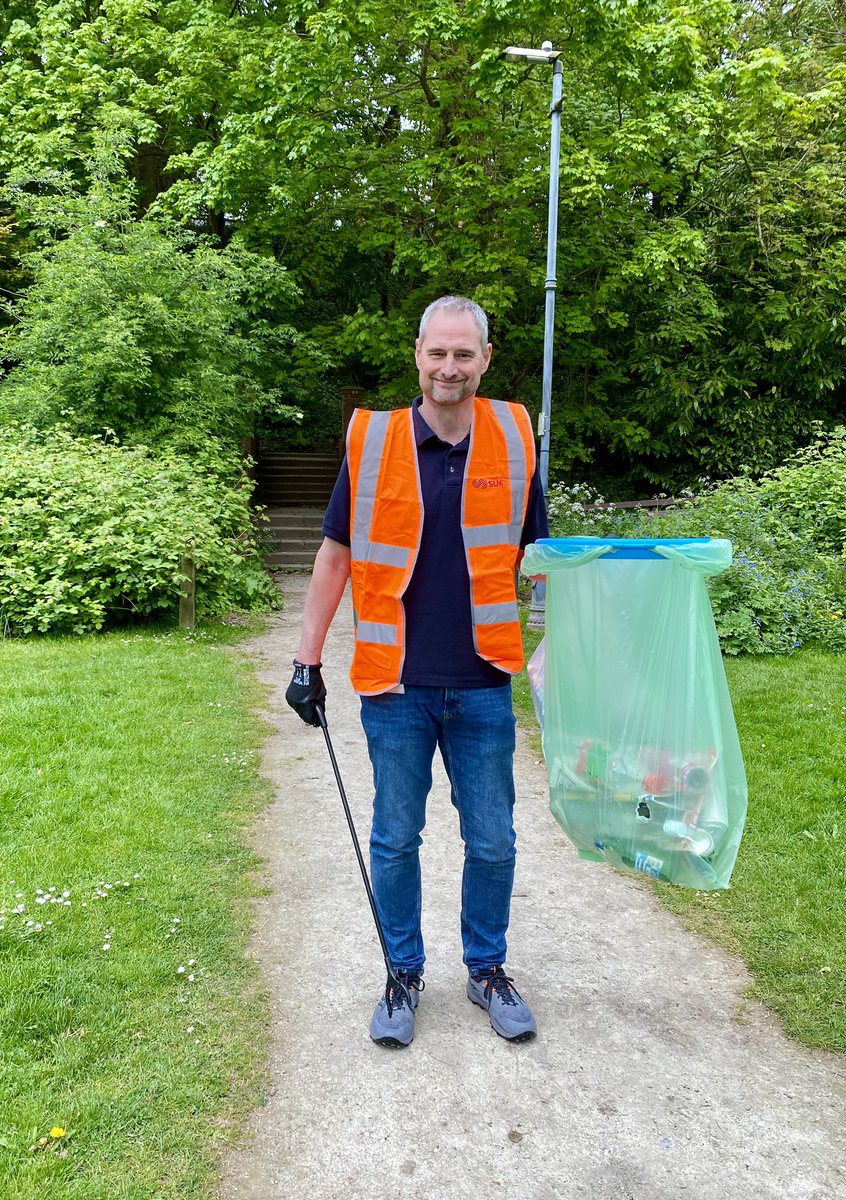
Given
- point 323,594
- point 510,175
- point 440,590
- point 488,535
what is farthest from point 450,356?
point 510,175

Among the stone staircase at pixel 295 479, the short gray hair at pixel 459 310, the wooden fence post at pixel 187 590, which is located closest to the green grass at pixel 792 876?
the short gray hair at pixel 459 310

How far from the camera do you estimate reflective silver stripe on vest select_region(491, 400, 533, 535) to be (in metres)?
2.36

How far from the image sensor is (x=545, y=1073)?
2359 mm

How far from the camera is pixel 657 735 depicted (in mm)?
2281

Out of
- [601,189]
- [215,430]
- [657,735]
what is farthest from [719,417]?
[657,735]

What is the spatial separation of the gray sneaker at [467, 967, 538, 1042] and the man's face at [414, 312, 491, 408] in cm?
166

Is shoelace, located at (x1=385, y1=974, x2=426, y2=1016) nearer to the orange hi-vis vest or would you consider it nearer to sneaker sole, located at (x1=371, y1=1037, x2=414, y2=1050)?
sneaker sole, located at (x1=371, y1=1037, x2=414, y2=1050)

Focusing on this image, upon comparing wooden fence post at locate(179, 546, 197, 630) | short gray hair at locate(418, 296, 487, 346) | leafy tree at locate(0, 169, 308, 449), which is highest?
leafy tree at locate(0, 169, 308, 449)

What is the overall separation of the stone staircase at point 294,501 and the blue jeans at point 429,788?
9527 mm

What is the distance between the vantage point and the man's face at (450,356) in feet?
7.30

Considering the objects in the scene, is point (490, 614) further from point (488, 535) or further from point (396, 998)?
point (396, 998)

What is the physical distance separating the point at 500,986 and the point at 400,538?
53.0 inches

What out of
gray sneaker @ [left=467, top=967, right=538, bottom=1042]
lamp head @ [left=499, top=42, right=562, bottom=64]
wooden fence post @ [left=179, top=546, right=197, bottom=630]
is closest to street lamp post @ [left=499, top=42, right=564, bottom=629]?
lamp head @ [left=499, top=42, right=562, bottom=64]

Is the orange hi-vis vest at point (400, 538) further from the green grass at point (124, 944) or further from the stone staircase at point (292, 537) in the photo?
the stone staircase at point (292, 537)
